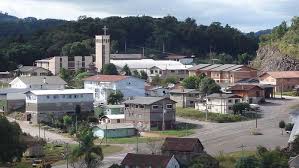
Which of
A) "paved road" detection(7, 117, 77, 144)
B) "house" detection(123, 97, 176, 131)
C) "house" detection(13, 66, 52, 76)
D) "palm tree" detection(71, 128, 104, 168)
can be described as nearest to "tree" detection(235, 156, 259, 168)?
"palm tree" detection(71, 128, 104, 168)

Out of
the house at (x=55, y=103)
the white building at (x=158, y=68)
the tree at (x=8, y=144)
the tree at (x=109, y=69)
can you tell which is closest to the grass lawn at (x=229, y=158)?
the tree at (x=8, y=144)

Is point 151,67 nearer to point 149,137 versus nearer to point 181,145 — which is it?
point 149,137

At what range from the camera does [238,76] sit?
175 ft

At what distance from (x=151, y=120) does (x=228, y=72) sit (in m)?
19.1

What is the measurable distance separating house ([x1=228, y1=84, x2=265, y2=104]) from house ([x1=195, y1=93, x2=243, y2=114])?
88.1 inches

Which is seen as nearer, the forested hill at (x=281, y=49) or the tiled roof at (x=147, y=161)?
the tiled roof at (x=147, y=161)

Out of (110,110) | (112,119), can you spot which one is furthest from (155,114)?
(110,110)

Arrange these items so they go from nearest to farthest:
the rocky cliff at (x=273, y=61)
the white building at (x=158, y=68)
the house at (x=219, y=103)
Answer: the house at (x=219, y=103) < the rocky cliff at (x=273, y=61) < the white building at (x=158, y=68)

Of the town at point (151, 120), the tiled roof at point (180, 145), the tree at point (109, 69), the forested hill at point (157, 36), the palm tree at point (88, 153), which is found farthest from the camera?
the forested hill at point (157, 36)

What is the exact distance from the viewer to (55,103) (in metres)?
38.7

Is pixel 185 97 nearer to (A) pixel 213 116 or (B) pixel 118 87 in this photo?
(B) pixel 118 87

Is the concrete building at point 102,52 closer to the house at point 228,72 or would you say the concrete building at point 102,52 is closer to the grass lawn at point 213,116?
the house at point 228,72

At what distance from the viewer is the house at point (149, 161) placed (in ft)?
79.2

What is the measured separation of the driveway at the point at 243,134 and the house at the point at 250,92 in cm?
166
